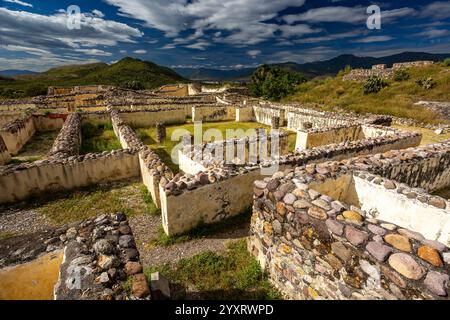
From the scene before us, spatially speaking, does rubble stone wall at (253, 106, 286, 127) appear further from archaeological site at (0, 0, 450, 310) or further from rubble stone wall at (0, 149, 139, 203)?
rubble stone wall at (0, 149, 139, 203)

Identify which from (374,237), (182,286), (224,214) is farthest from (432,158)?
(182,286)

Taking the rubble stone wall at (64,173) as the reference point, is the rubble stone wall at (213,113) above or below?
above

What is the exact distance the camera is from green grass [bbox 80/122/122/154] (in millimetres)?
12654

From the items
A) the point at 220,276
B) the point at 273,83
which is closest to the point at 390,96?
the point at 273,83

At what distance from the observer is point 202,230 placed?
590 centimetres

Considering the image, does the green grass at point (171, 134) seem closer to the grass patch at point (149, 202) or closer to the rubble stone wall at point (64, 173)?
the grass patch at point (149, 202)

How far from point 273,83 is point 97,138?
29.0m

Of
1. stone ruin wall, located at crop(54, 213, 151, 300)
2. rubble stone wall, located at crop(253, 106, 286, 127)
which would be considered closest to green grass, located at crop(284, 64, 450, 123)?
rubble stone wall, located at crop(253, 106, 286, 127)

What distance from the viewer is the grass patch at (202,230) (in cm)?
561

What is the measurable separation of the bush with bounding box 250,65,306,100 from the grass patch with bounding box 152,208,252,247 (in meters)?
31.7

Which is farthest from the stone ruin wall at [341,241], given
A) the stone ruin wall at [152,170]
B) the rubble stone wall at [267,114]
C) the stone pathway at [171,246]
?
the rubble stone wall at [267,114]

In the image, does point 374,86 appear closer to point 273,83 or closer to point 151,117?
point 273,83

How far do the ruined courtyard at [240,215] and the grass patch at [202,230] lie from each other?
36 mm

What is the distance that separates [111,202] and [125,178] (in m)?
1.77
